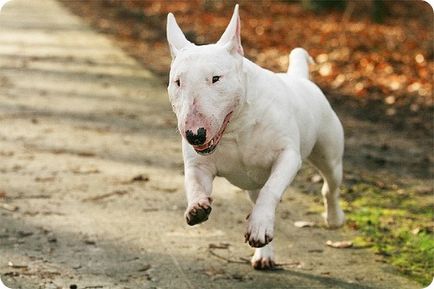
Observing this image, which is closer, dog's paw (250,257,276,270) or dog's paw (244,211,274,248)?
dog's paw (244,211,274,248)

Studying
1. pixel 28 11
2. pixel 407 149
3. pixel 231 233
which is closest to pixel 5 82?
pixel 407 149

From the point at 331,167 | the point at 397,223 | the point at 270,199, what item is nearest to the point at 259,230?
the point at 270,199

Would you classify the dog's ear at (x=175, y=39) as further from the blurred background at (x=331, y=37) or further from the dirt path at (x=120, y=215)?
the blurred background at (x=331, y=37)

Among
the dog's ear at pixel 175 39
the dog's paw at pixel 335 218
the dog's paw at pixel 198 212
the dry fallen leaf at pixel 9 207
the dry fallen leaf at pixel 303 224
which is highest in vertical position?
the dog's ear at pixel 175 39

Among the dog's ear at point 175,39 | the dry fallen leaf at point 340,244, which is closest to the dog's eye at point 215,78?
the dog's ear at point 175,39

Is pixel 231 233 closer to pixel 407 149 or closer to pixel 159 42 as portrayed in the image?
pixel 407 149

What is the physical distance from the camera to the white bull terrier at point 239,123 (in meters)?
4.05

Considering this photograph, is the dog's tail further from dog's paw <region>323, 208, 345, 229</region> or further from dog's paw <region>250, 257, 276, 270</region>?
dog's paw <region>250, 257, 276, 270</region>

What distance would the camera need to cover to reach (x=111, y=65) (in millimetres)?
14094

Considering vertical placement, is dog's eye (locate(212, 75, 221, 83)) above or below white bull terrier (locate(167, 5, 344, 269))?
above

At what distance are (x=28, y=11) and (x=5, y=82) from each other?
1059 cm

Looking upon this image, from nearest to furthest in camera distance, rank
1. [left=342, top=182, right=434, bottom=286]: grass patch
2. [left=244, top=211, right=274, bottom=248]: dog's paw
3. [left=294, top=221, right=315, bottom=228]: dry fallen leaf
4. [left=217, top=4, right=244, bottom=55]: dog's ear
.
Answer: [left=244, top=211, right=274, bottom=248]: dog's paw, [left=217, top=4, right=244, bottom=55]: dog's ear, [left=342, top=182, right=434, bottom=286]: grass patch, [left=294, top=221, right=315, bottom=228]: dry fallen leaf

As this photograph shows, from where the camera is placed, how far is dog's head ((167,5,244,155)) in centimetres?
396

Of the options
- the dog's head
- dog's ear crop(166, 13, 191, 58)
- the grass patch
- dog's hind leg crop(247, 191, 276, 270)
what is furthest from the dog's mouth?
the grass patch
